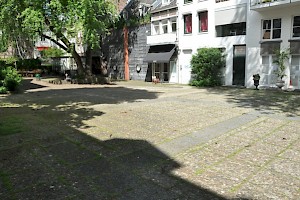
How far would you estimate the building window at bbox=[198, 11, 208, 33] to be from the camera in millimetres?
22047

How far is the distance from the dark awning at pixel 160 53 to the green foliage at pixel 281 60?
9315 mm

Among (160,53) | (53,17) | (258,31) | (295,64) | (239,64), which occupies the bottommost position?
(295,64)

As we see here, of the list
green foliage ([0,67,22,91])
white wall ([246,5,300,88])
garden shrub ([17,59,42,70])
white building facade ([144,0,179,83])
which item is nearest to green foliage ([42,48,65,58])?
garden shrub ([17,59,42,70])

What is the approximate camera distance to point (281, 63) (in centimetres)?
1725

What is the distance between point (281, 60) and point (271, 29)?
7.83 feet

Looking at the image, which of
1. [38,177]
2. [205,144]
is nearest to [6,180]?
[38,177]

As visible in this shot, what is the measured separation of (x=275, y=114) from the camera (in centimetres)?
961

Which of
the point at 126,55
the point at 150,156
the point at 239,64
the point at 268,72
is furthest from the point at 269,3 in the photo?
the point at 126,55

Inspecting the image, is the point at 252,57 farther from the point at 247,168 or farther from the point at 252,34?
the point at 247,168

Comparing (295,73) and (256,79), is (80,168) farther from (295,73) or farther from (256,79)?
(295,73)

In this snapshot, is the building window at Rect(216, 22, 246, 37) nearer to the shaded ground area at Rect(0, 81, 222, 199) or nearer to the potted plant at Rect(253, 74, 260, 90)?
the potted plant at Rect(253, 74, 260, 90)

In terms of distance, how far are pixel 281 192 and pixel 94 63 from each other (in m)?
31.5

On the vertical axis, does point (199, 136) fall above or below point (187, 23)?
below

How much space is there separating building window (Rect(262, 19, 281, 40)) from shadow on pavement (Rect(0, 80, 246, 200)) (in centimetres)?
1540
